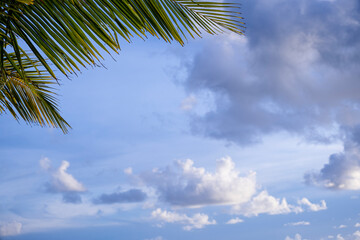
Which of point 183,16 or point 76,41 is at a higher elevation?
point 183,16

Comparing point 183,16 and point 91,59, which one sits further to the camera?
point 183,16

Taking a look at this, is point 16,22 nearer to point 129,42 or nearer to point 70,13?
point 70,13

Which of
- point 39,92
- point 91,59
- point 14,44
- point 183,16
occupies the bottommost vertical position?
point 91,59

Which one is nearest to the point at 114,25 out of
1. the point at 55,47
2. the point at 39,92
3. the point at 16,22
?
the point at 55,47

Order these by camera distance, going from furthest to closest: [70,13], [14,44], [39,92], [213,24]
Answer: [39,92], [213,24], [14,44], [70,13]

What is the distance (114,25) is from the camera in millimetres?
2594

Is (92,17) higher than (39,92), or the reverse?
(39,92)

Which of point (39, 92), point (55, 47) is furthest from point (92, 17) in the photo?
point (39, 92)

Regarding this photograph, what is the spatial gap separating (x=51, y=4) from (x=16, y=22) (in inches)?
12.1

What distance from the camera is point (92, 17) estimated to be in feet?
8.32

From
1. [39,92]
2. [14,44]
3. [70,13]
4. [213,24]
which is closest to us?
[70,13]

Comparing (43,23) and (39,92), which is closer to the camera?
(43,23)

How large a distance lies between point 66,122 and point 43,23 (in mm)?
2461

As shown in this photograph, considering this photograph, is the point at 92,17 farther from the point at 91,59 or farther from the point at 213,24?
the point at 213,24
